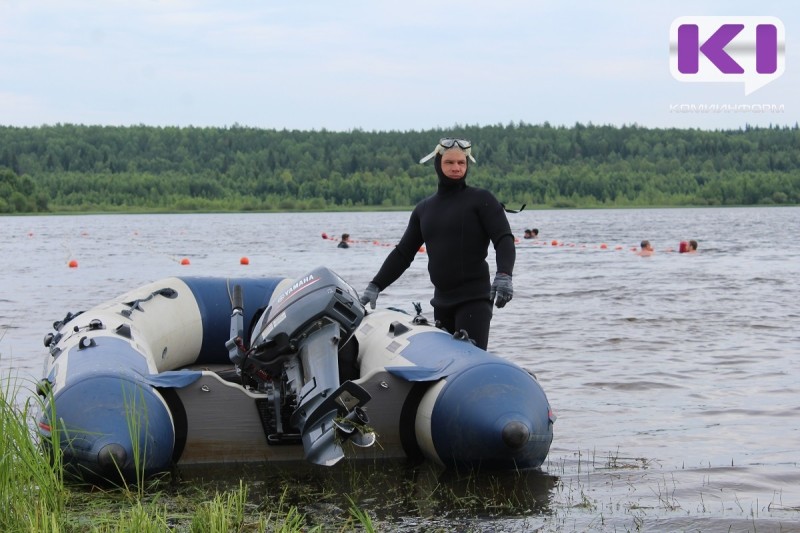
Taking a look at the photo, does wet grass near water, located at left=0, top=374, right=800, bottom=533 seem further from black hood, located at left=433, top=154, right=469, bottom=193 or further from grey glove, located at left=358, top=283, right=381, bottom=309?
black hood, located at left=433, top=154, right=469, bottom=193

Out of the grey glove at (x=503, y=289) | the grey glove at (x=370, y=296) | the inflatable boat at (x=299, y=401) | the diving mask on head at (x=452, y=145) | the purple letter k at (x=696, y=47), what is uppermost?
the purple letter k at (x=696, y=47)

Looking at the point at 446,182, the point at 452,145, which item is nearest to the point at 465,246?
the point at 446,182

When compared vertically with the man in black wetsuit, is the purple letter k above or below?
above

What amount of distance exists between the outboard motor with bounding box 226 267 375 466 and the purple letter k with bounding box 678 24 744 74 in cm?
1180

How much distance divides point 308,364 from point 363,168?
91073 mm

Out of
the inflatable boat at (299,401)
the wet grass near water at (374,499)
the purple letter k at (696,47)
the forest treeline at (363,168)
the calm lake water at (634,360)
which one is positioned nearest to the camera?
the wet grass near water at (374,499)

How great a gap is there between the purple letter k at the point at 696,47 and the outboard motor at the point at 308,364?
A: 38.7ft

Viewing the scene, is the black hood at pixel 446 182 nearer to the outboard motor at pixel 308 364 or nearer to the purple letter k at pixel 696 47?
the outboard motor at pixel 308 364

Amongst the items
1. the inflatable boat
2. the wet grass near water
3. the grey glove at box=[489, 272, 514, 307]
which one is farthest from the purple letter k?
the wet grass near water

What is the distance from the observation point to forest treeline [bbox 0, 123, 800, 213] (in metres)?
86.0

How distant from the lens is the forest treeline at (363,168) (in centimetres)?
8600

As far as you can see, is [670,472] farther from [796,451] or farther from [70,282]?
[70,282]

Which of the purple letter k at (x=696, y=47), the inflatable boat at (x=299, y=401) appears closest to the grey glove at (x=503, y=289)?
the inflatable boat at (x=299, y=401)

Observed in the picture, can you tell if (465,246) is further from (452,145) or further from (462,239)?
(452,145)
